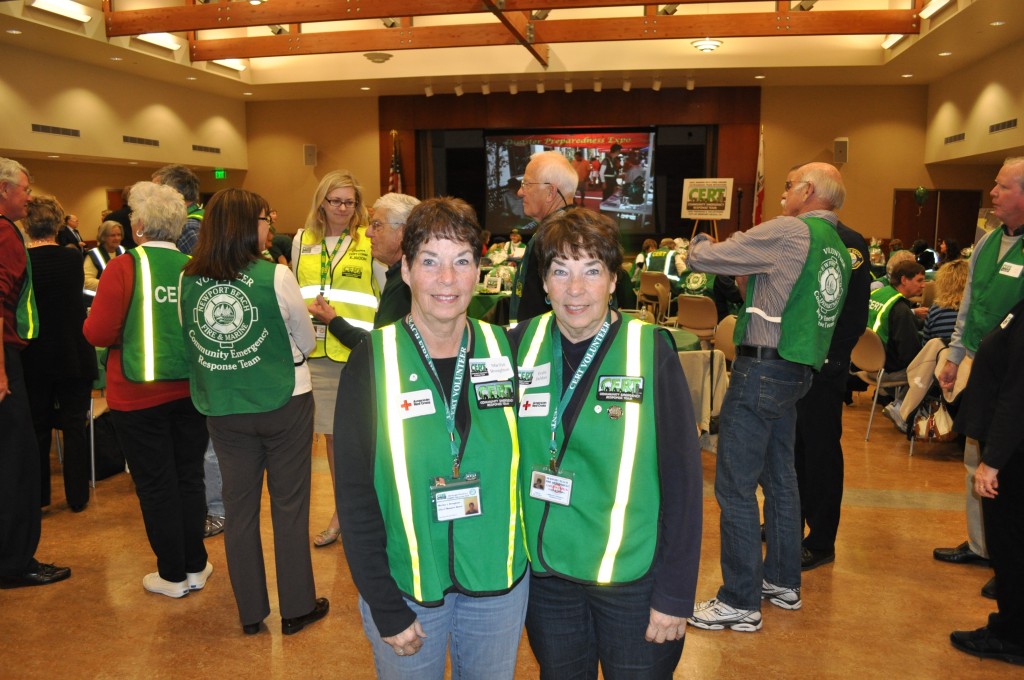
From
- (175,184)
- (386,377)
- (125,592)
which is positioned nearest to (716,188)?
(175,184)

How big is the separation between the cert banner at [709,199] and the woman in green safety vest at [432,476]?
30.8 ft

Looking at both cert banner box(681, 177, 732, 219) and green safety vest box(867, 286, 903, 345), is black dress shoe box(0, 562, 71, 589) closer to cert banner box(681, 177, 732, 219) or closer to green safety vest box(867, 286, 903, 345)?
green safety vest box(867, 286, 903, 345)

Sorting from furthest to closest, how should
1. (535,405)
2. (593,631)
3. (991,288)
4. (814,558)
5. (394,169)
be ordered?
(394,169), (814,558), (991,288), (593,631), (535,405)

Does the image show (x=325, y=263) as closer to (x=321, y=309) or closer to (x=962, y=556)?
(x=321, y=309)

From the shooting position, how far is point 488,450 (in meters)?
1.53

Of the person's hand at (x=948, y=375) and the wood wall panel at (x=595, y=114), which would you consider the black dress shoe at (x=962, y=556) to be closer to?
the person's hand at (x=948, y=375)

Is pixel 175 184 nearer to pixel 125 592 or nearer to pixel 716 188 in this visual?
pixel 125 592

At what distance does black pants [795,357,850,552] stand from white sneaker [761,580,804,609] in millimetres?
487

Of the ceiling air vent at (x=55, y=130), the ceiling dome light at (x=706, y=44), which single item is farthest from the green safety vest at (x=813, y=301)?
the ceiling air vent at (x=55, y=130)

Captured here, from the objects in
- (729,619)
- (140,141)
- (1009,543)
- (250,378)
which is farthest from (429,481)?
(140,141)

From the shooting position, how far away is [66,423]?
4.25 m

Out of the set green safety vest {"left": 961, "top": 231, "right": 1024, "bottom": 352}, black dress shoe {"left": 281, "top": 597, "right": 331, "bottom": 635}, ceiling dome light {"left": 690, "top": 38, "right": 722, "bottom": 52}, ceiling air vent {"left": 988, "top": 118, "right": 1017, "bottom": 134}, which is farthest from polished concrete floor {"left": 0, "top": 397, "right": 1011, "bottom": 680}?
ceiling dome light {"left": 690, "top": 38, "right": 722, "bottom": 52}

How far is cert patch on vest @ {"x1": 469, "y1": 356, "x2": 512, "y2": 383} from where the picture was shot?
5.10 ft

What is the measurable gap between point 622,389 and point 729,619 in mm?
1743
